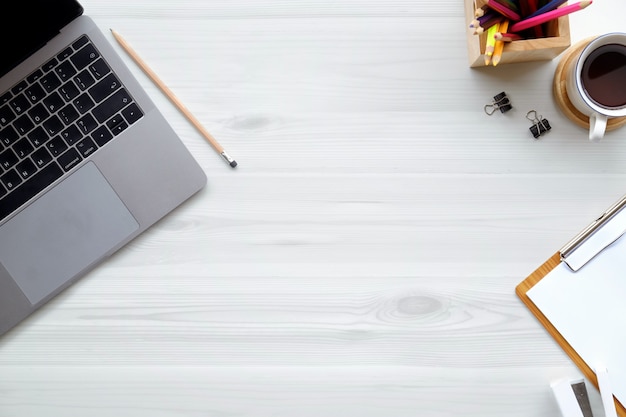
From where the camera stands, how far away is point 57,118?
2.09 feet

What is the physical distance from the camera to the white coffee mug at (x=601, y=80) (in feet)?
1.99

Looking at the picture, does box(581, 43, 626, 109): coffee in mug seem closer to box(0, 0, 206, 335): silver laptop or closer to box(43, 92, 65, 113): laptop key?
box(0, 0, 206, 335): silver laptop

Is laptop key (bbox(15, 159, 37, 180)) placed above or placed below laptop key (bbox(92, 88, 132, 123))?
below

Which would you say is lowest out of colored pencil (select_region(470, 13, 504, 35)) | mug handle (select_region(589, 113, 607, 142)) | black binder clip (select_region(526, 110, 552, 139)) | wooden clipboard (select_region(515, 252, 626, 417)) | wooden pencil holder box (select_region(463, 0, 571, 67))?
wooden clipboard (select_region(515, 252, 626, 417))

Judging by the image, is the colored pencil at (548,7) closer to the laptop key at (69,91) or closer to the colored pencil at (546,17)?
the colored pencil at (546,17)

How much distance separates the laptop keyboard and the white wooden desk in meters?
0.05

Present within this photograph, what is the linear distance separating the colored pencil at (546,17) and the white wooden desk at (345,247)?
8cm

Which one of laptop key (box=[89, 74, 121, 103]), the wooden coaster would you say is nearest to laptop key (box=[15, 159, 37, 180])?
laptop key (box=[89, 74, 121, 103])

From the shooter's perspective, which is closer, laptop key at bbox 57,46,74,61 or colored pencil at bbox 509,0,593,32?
colored pencil at bbox 509,0,593,32

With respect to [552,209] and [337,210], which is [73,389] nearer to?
[337,210]

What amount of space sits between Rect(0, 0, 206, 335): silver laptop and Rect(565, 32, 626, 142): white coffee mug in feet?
1.49

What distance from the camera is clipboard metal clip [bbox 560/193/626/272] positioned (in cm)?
64

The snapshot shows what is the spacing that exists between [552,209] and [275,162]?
345 millimetres

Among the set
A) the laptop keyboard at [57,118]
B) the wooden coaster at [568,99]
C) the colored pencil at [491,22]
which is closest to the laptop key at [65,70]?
the laptop keyboard at [57,118]
